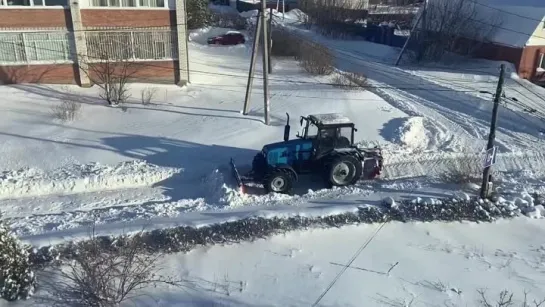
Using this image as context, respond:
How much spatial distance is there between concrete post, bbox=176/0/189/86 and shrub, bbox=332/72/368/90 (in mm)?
7259

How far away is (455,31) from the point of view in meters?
31.5

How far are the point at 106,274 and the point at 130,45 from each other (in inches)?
622

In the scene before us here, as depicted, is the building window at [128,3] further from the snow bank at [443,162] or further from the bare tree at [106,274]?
the bare tree at [106,274]

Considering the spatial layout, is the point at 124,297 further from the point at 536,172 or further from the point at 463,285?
the point at 536,172

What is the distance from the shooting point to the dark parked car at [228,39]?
3681cm

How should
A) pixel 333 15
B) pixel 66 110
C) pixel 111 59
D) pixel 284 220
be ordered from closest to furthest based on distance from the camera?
pixel 284 220 < pixel 66 110 < pixel 111 59 < pixel 333 15

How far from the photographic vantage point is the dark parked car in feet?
121

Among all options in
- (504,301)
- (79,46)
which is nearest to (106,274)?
(504,301)

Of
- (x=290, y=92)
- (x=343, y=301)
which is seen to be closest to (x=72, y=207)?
(x=343, y=301)

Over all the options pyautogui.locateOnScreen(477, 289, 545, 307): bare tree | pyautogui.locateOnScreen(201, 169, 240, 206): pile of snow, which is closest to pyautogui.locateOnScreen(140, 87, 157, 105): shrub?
pyautogui.locateOnScreen(201, 169, 240, 206): pile of snow

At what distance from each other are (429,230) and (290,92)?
12.2 meters

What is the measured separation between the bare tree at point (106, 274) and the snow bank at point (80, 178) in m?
3.75

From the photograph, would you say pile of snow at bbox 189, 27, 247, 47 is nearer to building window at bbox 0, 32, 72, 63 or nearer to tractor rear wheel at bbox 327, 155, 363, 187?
building window at bbox 0, 32, 72, 63

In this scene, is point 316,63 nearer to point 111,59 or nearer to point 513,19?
point 111,59
